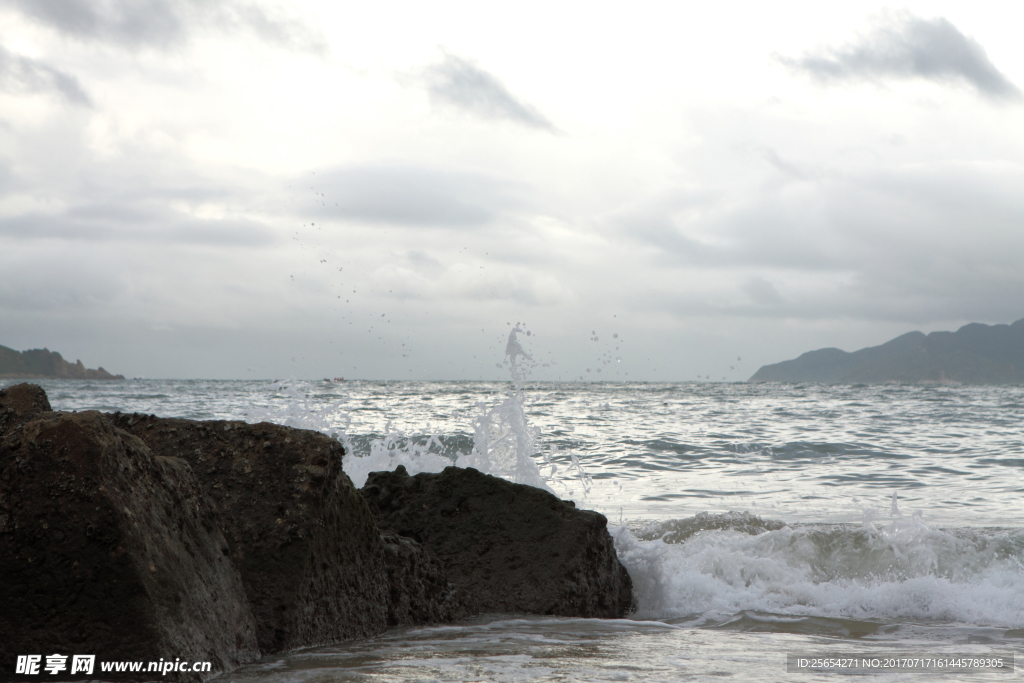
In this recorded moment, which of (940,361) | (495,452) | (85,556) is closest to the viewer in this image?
(85,556)

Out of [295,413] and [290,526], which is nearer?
[290,526]

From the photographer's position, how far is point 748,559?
530cm

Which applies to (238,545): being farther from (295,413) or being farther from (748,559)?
(295,413)

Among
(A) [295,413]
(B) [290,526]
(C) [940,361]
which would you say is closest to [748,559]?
(B) [290,526]

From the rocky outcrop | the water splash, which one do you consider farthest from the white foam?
the water splash

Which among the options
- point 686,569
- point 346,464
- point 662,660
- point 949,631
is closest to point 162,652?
point 662,660

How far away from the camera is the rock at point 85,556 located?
2.31 meters

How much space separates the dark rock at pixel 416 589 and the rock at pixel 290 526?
10cm

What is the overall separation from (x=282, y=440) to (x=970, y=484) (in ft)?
27.6

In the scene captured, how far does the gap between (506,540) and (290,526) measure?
5.42 feet

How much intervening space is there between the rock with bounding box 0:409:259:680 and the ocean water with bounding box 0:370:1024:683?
0.42 meters

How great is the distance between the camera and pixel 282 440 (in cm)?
334

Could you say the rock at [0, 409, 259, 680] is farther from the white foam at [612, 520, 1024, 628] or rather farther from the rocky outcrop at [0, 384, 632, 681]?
the white foam at [612, 520, 1024, 628]

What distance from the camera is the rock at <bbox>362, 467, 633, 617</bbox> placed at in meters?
4.17
